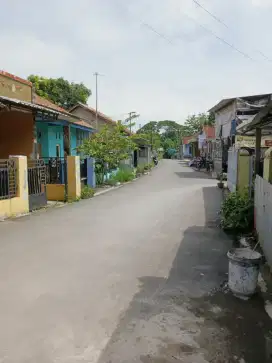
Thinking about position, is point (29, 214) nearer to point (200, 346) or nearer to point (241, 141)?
point (200, 346)

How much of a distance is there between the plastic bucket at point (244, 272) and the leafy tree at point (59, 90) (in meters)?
33.7

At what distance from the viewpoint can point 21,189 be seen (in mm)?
10703

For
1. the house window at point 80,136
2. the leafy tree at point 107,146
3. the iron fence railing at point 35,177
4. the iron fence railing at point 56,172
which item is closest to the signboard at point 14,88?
the iron fence railing at point 56,172

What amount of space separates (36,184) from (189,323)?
8.79m

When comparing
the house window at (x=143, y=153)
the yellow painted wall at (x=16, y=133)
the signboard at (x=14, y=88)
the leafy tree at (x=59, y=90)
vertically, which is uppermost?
the leafy tree at (x=59, y=90)

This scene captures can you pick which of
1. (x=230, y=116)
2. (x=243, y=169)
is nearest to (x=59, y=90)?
(x=230, y=116)

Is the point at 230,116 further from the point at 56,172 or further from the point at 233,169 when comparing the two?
the point at 56,172

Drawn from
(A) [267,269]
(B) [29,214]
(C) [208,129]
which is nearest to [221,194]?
(B) [29,214]

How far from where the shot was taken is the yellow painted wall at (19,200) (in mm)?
10148

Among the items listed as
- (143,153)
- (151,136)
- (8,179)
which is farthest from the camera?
(151,136)

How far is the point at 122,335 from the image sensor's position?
378cm

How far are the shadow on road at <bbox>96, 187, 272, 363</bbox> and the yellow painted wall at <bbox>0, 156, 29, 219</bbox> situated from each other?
6137 millimetres

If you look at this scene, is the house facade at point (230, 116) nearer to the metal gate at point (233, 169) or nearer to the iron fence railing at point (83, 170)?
the metal gate at point (233, 169)

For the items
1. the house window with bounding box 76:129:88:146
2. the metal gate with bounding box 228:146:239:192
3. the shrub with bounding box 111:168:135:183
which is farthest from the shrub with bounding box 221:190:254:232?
the house window with bounding box 76:129:88:146
